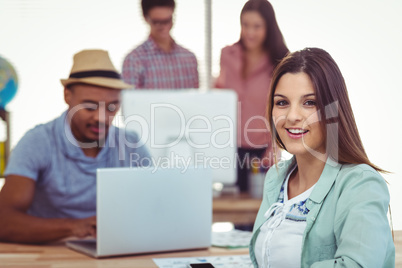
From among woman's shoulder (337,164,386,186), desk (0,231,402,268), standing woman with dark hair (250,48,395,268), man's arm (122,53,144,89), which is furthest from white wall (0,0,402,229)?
woman's shoulder (337,164,386,186)

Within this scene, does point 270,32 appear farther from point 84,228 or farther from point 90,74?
point 84,228

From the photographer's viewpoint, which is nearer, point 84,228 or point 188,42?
point 84,228

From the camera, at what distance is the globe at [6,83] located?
386cm

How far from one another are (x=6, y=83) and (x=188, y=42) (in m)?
1.67

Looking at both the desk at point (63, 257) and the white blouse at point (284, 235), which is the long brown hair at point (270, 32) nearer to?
the desk at point (63, 257)

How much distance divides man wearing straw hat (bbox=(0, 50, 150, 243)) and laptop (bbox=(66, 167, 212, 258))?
55cm

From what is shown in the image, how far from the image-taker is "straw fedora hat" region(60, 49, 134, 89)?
2455 mm


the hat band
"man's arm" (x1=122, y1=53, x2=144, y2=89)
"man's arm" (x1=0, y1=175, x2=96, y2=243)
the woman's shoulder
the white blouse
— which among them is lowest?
"man's arm" (x1=0, y1=175, x2=96, y2=243)

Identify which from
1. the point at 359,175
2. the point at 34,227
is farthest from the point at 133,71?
the point at 359,175

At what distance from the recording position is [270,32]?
352 centimetres

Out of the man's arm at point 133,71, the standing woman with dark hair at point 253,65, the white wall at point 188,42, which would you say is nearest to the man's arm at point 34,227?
the standing woman with dark hair at point 253,65

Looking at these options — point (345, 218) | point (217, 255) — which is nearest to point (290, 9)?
point (217, 255)

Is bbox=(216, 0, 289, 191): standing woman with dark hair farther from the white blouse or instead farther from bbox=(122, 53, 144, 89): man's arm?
the white blouse

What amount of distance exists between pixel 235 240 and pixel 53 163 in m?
0.94
